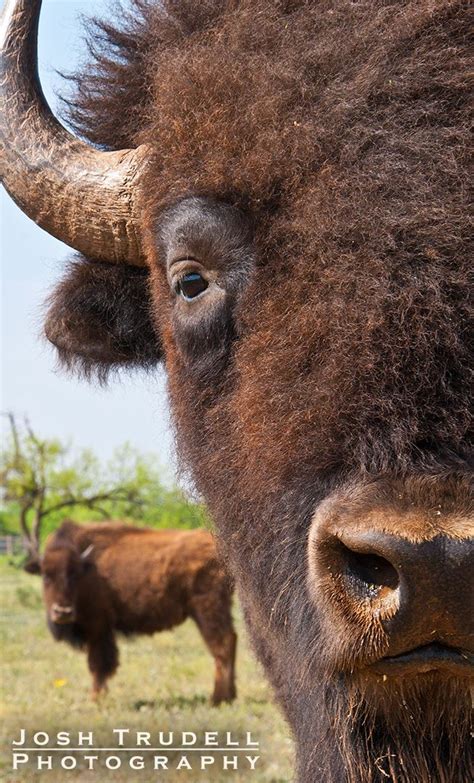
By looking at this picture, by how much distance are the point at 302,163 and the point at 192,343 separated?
3.05 feet

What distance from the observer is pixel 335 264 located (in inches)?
124

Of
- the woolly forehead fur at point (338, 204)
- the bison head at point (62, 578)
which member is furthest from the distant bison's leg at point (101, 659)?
the woolly forehead fur at point (338, 204)

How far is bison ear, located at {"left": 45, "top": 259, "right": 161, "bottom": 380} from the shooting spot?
17.2 feet

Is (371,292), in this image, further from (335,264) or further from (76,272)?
(76,272)

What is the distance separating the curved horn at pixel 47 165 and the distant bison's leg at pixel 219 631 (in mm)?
12904

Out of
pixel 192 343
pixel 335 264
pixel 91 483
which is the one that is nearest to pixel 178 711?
pixel 192 343

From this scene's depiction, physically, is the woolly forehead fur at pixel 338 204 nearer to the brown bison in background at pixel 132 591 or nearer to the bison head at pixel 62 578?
the brown bison in background at pixel 132 591

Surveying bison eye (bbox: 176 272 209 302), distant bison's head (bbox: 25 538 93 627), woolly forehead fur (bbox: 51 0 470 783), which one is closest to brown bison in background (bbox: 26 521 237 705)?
distant bison's head (bbox: 25 538 93 627)

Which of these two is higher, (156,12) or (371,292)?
(156,12)

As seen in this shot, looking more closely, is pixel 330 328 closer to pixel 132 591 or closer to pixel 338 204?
pixel 338 204

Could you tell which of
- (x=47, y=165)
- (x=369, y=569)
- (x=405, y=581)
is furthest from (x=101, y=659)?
(x=405, y=581)

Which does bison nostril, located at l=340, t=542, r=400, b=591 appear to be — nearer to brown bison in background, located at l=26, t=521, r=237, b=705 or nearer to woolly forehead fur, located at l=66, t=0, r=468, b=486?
woolly forehead fur, located at l=66, t=0, r=468, b=486

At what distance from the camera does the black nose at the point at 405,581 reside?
2453mm

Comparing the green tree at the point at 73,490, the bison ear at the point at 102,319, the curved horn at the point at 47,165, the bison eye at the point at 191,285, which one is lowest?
the green tree at the point at 73,490
